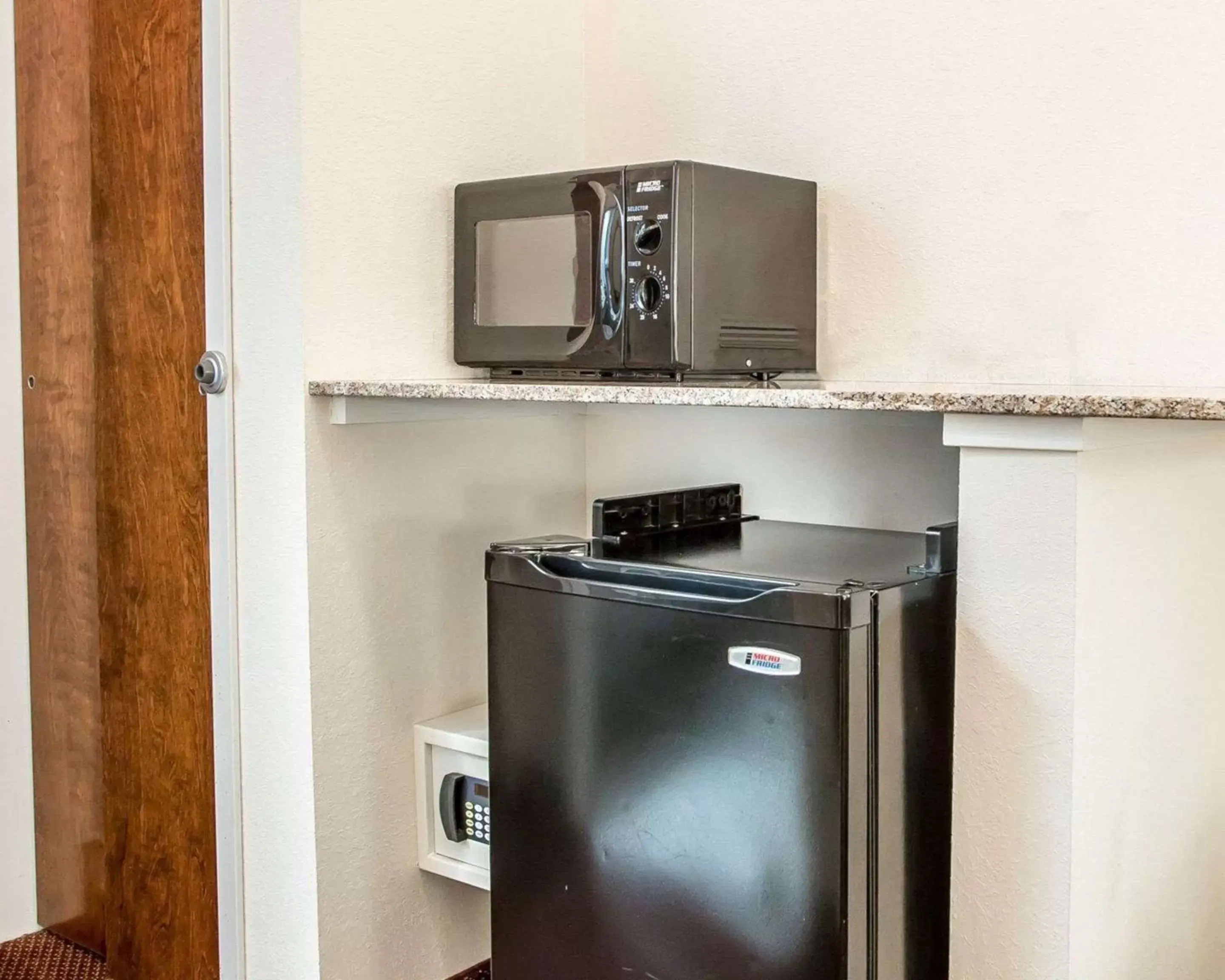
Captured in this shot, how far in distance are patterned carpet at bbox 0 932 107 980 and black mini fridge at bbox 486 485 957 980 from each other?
3.01 ft

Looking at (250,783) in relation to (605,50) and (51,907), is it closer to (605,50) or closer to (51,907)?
(51,907)

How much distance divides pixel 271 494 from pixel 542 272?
0.53 m

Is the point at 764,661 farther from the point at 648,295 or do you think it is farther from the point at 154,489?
the point at 154,489

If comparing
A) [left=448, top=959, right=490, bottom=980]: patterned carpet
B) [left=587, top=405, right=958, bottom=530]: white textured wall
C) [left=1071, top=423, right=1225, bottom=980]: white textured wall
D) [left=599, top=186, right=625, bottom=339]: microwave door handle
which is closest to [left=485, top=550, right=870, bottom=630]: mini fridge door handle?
[left=1071, top=423, right=1225, bottom=980]: white textured wall

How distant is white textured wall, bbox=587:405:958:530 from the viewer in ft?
6.12

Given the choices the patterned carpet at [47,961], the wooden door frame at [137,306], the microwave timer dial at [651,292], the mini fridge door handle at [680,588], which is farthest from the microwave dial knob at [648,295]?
the patterned carpet at [47,961]

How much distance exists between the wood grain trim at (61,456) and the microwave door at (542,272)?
648 mm

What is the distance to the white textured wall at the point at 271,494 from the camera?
1784mm

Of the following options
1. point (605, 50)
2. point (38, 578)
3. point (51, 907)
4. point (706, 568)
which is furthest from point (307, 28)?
point (51, 907)

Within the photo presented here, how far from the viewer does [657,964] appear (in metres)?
1.50

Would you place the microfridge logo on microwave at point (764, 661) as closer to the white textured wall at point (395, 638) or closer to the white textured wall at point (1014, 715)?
the white textured wall at point (1014, 715)

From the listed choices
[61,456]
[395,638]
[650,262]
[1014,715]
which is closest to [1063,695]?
[1014,715]

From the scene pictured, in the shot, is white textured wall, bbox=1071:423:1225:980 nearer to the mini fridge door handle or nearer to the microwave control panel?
the mini fridge door handle

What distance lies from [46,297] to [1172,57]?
182 centimetres
